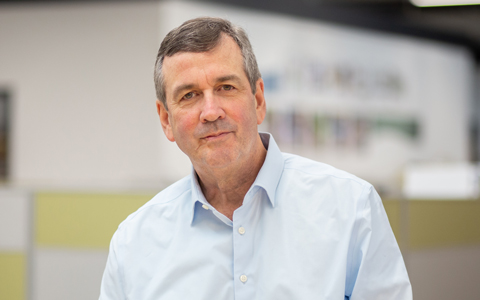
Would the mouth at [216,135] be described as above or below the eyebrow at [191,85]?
below

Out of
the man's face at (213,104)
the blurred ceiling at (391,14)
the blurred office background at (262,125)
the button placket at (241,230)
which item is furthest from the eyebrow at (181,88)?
the blurred ceiling at (391,14)

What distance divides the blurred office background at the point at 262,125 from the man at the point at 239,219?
121 cm

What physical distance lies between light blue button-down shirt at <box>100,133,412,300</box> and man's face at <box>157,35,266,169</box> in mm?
104

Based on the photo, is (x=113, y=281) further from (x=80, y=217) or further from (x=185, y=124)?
(x=80, y=217)

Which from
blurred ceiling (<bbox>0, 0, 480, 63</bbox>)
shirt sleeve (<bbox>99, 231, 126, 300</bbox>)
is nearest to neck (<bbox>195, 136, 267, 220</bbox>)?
shirt sleeve (<bbox>99, 231, 126, 300</bbox>)

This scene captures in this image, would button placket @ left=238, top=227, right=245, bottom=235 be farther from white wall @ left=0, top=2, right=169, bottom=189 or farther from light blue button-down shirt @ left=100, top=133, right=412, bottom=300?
white wall @ left=0, top=2, right=169, bottom=189

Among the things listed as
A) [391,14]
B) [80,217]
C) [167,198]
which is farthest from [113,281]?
[391,14]

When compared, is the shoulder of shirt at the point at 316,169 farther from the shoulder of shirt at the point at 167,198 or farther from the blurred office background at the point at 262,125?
the blurred office background at the point at 262,125

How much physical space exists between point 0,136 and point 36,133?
0.50 meters

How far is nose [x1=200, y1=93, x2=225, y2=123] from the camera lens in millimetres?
1092

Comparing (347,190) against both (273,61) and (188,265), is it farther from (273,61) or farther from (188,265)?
(273,61)

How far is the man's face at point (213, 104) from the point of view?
3.62ft

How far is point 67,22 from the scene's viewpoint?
5.22m

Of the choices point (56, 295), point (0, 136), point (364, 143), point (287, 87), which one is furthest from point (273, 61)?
point (56, 295)
